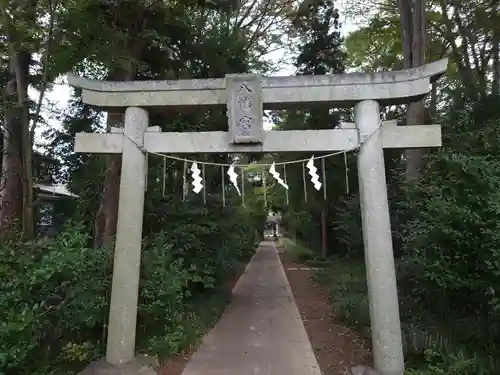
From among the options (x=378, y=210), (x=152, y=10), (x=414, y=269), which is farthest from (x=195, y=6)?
(x=414, y=269)

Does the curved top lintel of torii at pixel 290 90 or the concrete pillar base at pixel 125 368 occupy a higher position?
the curved top lintel of torii at pixel 290 90

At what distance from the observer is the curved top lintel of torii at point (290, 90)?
520 cm

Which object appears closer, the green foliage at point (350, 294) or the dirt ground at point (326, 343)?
the dirt ground at point (326, 343)

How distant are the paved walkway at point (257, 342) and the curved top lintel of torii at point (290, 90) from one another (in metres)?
3.74

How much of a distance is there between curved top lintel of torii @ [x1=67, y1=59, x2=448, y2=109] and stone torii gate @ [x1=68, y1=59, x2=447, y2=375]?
1 cm

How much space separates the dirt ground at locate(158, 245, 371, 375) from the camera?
5.83m

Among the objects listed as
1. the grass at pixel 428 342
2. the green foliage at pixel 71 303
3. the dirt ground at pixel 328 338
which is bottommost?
the dirt ground at pixel 328 338

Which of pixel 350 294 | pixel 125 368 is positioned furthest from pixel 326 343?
pixel 125 368

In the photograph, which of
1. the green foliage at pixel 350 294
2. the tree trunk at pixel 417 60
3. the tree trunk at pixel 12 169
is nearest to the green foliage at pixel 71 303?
the green foliage at pixel 350 294

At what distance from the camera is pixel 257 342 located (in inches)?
277

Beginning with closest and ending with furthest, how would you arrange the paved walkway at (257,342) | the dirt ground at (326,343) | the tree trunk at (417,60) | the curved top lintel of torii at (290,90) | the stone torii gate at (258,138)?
the stone torii gate at (258,138)
the curved top lintel of torii at (290,90)
the paved walkway at (257,342)
the dirt ground at (326,343)
the tree trunk at (417,60)

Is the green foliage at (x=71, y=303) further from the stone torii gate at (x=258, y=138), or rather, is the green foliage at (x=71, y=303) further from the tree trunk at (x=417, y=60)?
the tree trunk at (x=417, y=60)

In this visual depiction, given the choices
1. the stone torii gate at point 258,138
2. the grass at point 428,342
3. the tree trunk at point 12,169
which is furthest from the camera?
the tree trunk at point 12,169

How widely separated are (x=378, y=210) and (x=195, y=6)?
6.19m
